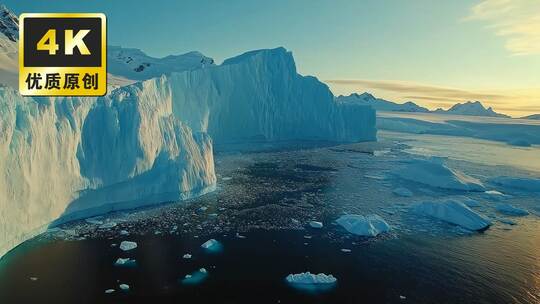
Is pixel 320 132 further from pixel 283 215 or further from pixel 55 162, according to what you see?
pixel 55 162

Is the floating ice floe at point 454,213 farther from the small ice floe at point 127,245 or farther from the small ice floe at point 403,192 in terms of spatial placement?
the small ice floe at point 127,245

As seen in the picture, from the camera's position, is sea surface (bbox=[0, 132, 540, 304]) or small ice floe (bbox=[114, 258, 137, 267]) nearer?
sea surface (bbox=[0, 132, 540, 304])

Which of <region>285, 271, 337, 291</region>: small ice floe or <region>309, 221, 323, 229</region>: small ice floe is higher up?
<region>309, 221, 323, 229</region>: small ice floe

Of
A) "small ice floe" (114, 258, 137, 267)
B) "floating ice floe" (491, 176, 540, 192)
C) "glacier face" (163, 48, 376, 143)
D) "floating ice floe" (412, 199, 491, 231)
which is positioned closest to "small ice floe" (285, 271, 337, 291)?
"small ice floe" (114, 258, 137, 267)

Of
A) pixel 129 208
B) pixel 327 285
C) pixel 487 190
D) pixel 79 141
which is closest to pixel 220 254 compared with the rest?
pixel 327 285

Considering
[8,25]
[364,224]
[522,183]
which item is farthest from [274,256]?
[8,25]

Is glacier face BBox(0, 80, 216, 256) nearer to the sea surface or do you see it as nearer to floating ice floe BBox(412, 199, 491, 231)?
the sea surface

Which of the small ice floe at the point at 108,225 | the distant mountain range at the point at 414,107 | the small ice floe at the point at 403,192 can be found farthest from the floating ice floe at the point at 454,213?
the distant mountain range at the point at 414,107
